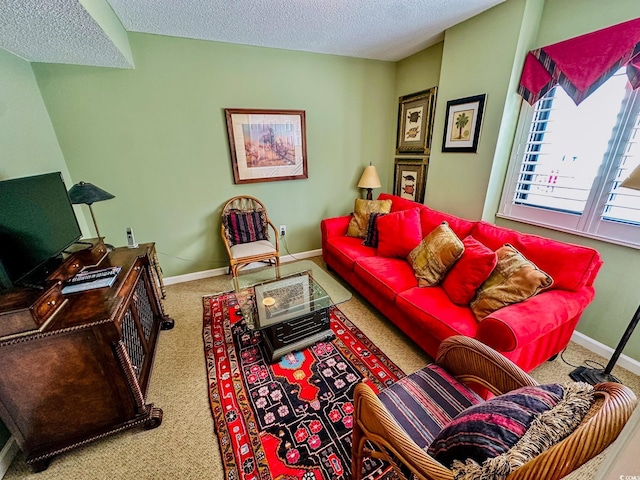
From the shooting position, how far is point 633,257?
A: 1.67 m

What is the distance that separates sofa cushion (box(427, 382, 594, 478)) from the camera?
555 millimetres

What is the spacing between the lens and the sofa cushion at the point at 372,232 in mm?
2682

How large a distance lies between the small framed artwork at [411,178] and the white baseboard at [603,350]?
184 cm

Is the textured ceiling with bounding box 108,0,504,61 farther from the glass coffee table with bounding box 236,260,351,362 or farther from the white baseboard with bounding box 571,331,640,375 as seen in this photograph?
the white baseboard with bounding box 571,331,640,375

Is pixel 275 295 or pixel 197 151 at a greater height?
pixel 197 151

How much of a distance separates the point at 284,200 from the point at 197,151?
109 centimetres

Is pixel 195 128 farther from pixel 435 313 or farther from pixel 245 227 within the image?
pixel 435 313

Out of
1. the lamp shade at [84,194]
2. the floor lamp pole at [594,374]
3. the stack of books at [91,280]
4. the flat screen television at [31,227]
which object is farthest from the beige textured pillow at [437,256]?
the lamp shade at [84,194]

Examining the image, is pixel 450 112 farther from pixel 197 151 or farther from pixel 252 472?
pixel 252 472

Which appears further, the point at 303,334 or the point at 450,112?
the point at 450,112

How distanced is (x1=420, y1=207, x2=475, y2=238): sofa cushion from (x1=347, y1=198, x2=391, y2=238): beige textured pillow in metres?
0.46

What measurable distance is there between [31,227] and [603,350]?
144 inches

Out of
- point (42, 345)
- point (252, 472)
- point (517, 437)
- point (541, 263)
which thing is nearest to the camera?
point (517, 437)

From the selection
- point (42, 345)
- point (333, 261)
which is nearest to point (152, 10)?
point (42, 345)
